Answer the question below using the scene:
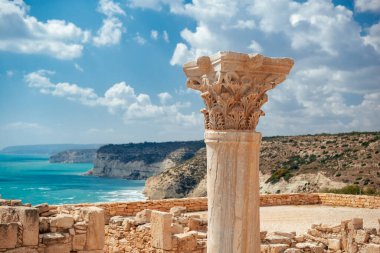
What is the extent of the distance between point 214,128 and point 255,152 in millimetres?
523

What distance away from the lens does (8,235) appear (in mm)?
7145

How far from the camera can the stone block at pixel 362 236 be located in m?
10.4

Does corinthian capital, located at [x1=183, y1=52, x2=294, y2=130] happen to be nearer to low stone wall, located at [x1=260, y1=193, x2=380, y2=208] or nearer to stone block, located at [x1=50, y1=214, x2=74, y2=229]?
stone block, located at [x1=50, y1=214, x2=74, y2=229]

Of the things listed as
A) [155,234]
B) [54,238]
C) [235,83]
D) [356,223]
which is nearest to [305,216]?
[356,223]

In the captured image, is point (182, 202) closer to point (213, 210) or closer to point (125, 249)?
point (125, 249)

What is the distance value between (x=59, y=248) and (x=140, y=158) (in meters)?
126

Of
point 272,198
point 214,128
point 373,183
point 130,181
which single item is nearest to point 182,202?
point 272,198

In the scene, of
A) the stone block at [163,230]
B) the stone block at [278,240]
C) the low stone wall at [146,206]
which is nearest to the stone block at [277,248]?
the stone block at [278,240]

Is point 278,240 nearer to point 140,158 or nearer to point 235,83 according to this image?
point 235,83

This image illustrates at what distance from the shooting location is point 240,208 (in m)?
5.17

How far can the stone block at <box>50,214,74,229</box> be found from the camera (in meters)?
7.81

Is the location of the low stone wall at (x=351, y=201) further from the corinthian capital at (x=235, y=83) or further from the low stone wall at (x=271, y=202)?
the corinthian capital at (x=235, y=83)

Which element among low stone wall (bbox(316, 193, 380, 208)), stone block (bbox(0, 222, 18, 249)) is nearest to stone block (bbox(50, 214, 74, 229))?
stone block (bbox(0, 222, 18, 249))

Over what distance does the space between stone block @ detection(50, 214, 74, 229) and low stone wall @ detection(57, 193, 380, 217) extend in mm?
5615
